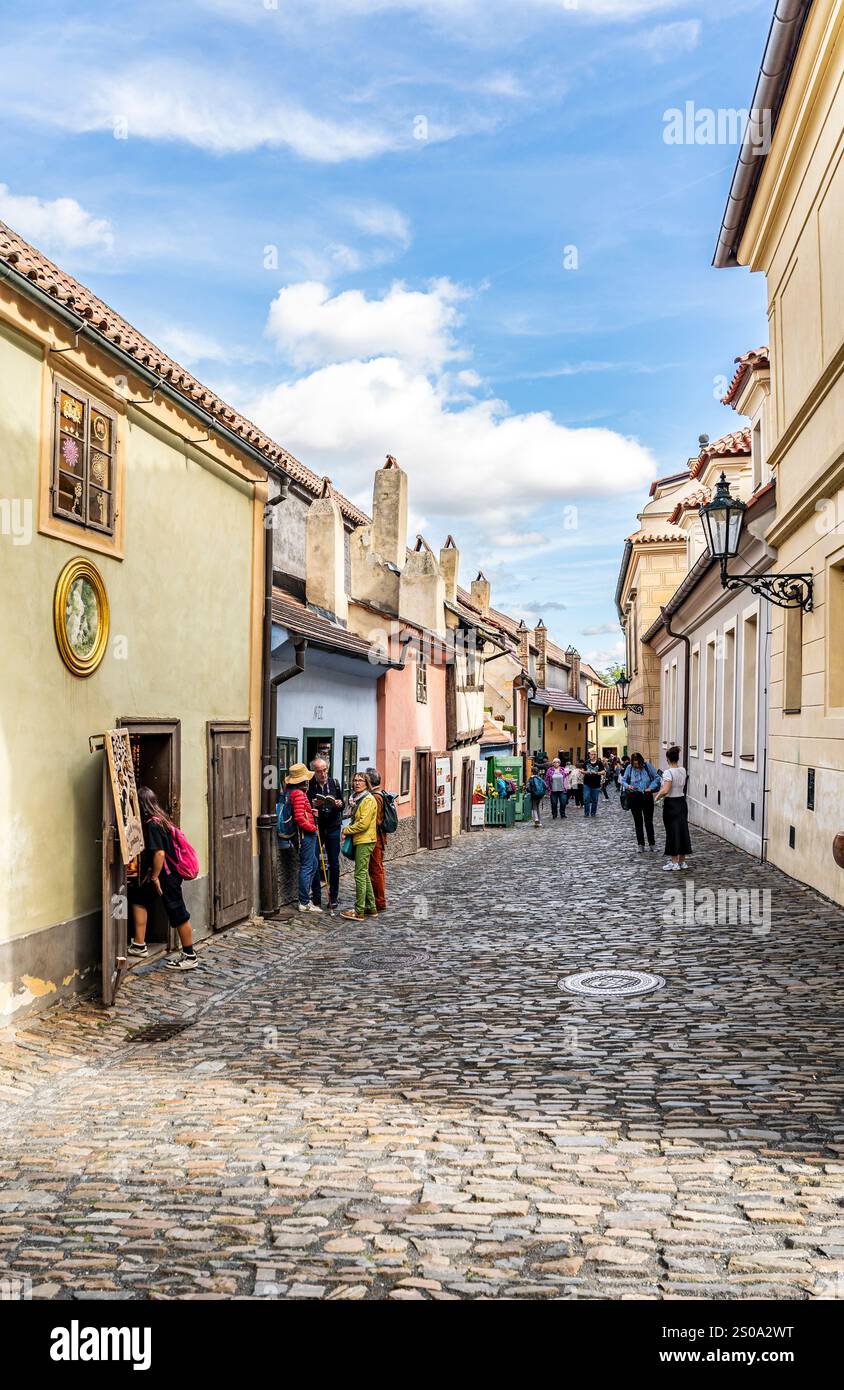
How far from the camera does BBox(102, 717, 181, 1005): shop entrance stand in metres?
8.16

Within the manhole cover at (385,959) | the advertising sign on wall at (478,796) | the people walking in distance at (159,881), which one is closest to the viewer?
the people walking in distance at (159,881)

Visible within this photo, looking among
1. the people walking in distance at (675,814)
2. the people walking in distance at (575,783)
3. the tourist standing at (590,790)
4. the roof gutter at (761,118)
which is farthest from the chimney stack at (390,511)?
the people walking in distance at (575,783)

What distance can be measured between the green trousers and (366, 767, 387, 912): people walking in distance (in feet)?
0.29

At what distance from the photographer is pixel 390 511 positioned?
2233 centimetres

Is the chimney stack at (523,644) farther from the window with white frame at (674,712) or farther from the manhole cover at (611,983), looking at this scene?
the manhole cover at (611,983)

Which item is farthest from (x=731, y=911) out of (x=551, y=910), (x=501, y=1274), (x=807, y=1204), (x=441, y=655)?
(x=441, y=655)

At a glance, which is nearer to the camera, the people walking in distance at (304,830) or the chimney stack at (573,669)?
the people walking in distance at (304,830)

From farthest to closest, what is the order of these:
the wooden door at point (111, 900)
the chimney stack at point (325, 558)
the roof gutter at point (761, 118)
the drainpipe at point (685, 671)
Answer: the drainpipe at point (685, 671), the chimney stack at point (325, 558), the roof gutter at point (761, 118), the wooden door at point (111, 900)

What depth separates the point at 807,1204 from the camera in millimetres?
4336

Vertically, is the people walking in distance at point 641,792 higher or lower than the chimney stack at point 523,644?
lower

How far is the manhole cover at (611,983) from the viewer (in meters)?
8.31

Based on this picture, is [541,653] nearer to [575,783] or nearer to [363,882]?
[575,783]

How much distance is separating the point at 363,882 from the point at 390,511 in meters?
11.4

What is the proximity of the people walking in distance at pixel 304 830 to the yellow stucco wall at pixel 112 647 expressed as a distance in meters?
0.70
